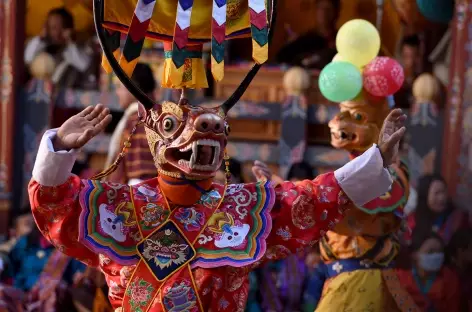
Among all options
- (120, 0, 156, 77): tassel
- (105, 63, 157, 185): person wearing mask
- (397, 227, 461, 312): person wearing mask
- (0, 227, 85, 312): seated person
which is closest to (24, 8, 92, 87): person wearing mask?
(0, 227, 85, 312): seated person

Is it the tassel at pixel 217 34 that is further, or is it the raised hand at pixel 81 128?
the tassel at pixel 217 34

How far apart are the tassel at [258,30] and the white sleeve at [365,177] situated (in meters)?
0.48

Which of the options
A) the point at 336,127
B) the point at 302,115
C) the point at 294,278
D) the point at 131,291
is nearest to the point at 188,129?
the point at 131,291

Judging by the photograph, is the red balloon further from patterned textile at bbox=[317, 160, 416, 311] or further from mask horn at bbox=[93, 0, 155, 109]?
mask horn at bbox=[93, 0, 155, 109]

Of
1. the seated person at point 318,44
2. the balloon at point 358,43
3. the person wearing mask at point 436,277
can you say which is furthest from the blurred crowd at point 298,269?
the balloon at point 358,43

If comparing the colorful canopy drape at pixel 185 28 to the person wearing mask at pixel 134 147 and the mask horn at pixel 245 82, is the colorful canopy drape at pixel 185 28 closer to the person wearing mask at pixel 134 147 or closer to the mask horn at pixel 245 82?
the mask horn at pixel 245 82

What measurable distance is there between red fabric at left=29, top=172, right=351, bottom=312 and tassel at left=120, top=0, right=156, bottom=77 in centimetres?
43

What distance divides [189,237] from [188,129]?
364 mm

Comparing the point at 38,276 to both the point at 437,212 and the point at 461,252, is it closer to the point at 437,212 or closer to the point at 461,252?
the point at 437,212

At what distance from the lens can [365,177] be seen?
12.4ft

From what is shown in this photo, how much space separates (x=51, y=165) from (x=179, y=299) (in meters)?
0.61

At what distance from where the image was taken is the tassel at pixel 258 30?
3.72 meters

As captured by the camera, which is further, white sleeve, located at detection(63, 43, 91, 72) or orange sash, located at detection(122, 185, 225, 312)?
white sleeve, located at detection(63, 43, 91, 72)

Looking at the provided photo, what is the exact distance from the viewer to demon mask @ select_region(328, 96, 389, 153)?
15.9 feet
